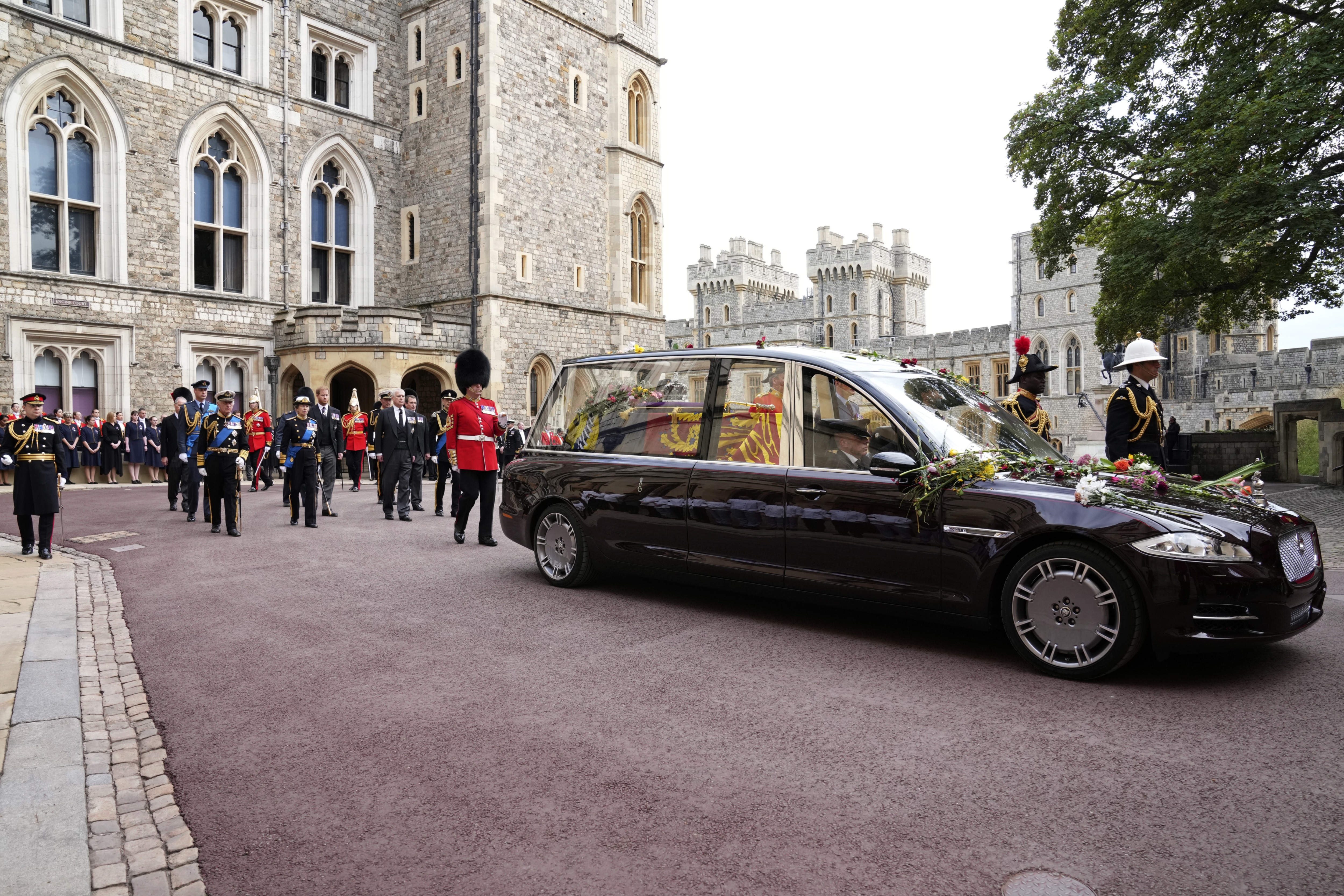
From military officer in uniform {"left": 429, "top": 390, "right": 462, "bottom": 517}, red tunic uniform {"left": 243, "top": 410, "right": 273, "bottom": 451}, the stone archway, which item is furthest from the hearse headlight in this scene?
Result: the stone archway

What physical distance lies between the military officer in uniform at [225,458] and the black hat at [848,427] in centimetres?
768

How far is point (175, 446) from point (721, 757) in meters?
12.5

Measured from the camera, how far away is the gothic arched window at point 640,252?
1129 inches

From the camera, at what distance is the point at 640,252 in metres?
29.1

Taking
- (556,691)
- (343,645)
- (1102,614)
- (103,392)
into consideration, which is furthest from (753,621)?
(103,392)

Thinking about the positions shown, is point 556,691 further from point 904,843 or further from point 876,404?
point 876,404

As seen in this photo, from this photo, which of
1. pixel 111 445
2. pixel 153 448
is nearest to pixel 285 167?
pixel 153 448

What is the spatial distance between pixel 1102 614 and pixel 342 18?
2594 centimetres

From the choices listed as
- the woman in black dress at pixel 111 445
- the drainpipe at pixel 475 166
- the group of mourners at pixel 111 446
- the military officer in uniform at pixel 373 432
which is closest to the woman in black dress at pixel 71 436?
the group of mourners at pixel 111 446

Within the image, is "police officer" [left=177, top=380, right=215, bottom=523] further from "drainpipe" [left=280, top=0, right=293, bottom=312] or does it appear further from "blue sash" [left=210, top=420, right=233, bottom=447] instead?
"drainpipe" [left=280, top=0, right=293, bottom=312]

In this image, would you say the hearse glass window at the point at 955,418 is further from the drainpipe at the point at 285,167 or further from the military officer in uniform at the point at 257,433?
the drainpipe at the point at 285,167

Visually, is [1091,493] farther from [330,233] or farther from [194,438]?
[330,233]

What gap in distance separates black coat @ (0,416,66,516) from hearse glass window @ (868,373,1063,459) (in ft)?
26.3

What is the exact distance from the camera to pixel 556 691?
166 inches
